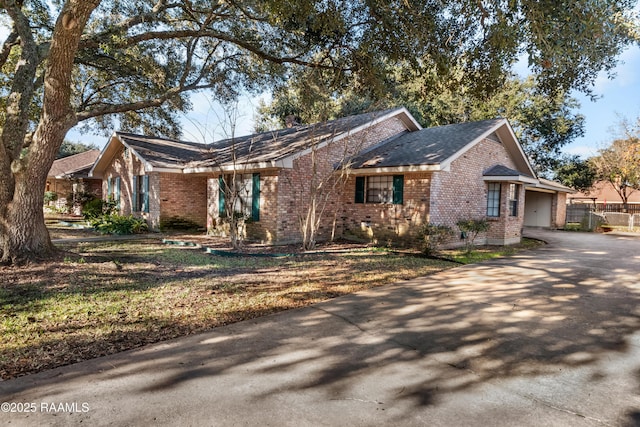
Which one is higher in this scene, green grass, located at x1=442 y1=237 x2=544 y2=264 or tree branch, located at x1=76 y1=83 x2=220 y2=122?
tree branch, located at x1=76 y1=83 x2=220 y2=122

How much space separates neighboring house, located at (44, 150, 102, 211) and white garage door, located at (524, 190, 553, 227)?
28.2m

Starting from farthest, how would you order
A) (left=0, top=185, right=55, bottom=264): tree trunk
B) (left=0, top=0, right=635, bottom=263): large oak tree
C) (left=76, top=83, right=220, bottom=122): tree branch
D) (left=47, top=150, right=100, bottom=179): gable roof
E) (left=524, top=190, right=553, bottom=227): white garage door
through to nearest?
(left=47, top=150, right=100, bottom=179): gable roof, (left=524, top=190, right=553, bottom=227): white garage door, (left=76, top=83, right=220, bottom=122): tree branch, (left=0, top=185, right=55, bottom=264): tree trunk, (left=0, top=0, right=635, bottom=263): large oak tree

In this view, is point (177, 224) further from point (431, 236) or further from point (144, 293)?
point (431, 236)

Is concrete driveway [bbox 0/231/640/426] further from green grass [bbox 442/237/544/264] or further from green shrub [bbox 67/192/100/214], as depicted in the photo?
green shrub [bbox 67/192/100/214]

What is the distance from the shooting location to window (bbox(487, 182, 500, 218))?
1445cm

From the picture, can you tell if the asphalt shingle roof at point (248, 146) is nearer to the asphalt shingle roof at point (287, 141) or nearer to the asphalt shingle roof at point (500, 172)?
the asphalt shingle roof at point (287, 141)

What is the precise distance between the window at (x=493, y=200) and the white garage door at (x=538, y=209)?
39.2ft

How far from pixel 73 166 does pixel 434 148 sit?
89.6 feet

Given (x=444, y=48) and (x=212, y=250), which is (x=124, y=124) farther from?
(x=444, y=48)

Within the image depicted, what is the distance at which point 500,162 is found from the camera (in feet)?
49.9

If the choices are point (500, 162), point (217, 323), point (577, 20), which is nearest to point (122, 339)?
point (217, 323)

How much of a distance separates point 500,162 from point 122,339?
15000 mm

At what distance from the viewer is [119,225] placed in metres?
15.3

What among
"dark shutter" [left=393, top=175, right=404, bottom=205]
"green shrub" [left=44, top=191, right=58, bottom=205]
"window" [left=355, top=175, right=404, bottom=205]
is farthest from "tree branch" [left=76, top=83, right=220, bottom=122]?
"green shrub" [left=44, top=191, right=58, bottom=205]
